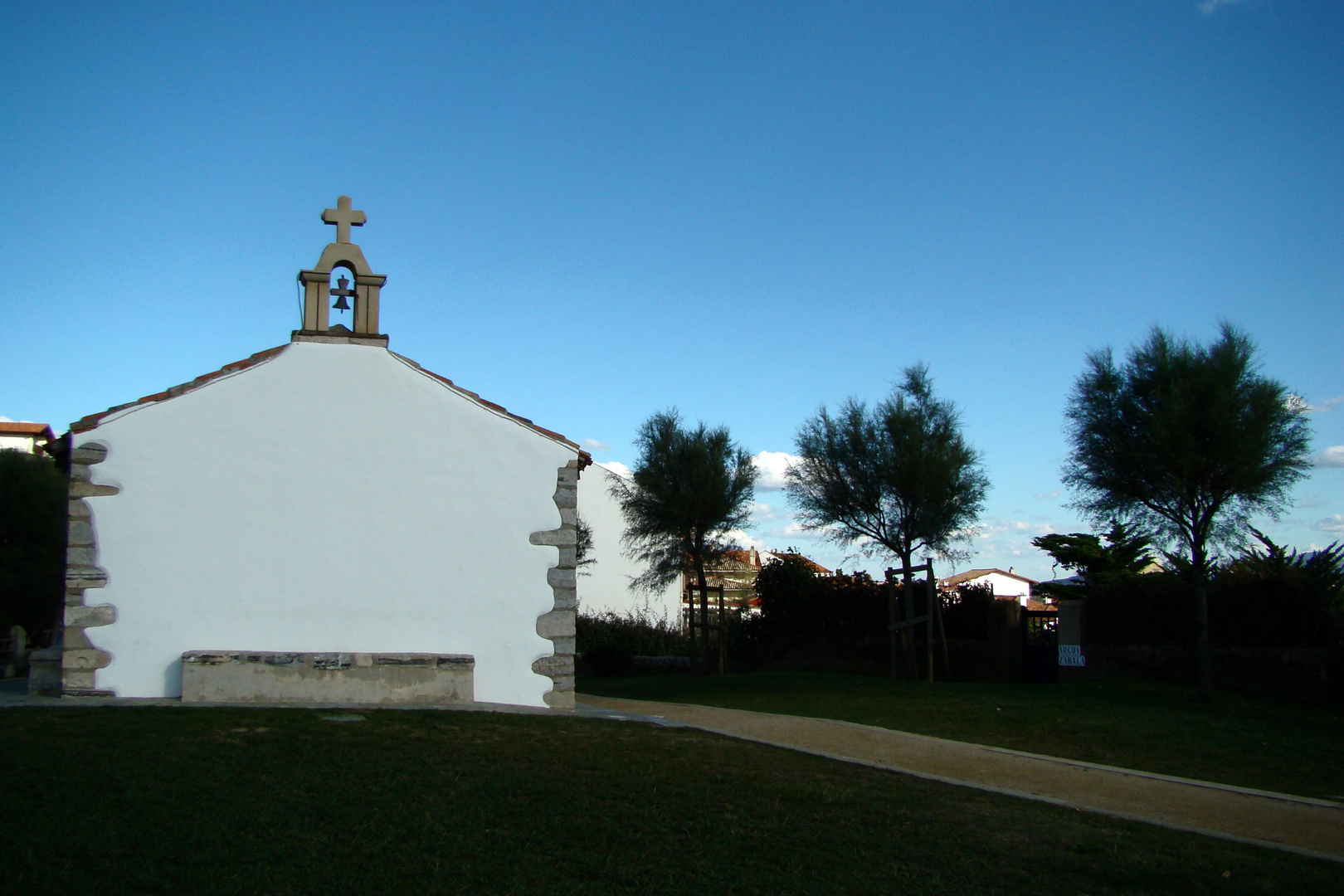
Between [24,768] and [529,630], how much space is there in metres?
5.93

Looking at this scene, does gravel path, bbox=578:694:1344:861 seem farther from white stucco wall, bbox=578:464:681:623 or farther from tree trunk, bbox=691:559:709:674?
white stucco wall, bbox=578:464:681:623

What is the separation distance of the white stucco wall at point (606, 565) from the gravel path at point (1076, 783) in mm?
24966

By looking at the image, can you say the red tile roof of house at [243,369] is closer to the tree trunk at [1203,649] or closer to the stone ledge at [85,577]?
the stone ledge at [85,577]

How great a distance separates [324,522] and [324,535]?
16 centimetres

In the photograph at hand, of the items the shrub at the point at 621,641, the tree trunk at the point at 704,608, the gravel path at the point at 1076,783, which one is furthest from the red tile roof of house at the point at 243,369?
the shrub at the point at 621,641

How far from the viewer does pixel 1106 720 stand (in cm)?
1237

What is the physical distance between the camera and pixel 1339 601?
600 inches

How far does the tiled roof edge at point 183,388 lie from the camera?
11.1m

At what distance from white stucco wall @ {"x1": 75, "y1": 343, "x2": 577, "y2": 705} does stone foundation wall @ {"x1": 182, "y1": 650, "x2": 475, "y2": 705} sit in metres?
0.66

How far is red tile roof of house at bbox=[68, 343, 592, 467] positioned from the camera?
1111 cm

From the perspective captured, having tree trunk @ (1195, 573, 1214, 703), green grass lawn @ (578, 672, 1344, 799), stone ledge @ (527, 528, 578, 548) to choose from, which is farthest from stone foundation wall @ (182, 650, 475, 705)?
tree trunk @ (1195, 573, 1214, 703)

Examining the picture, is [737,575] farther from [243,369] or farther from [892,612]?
[243,369]

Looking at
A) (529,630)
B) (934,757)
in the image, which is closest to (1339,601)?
(934,757)

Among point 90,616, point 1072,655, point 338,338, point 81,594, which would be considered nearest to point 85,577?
point 81,594
